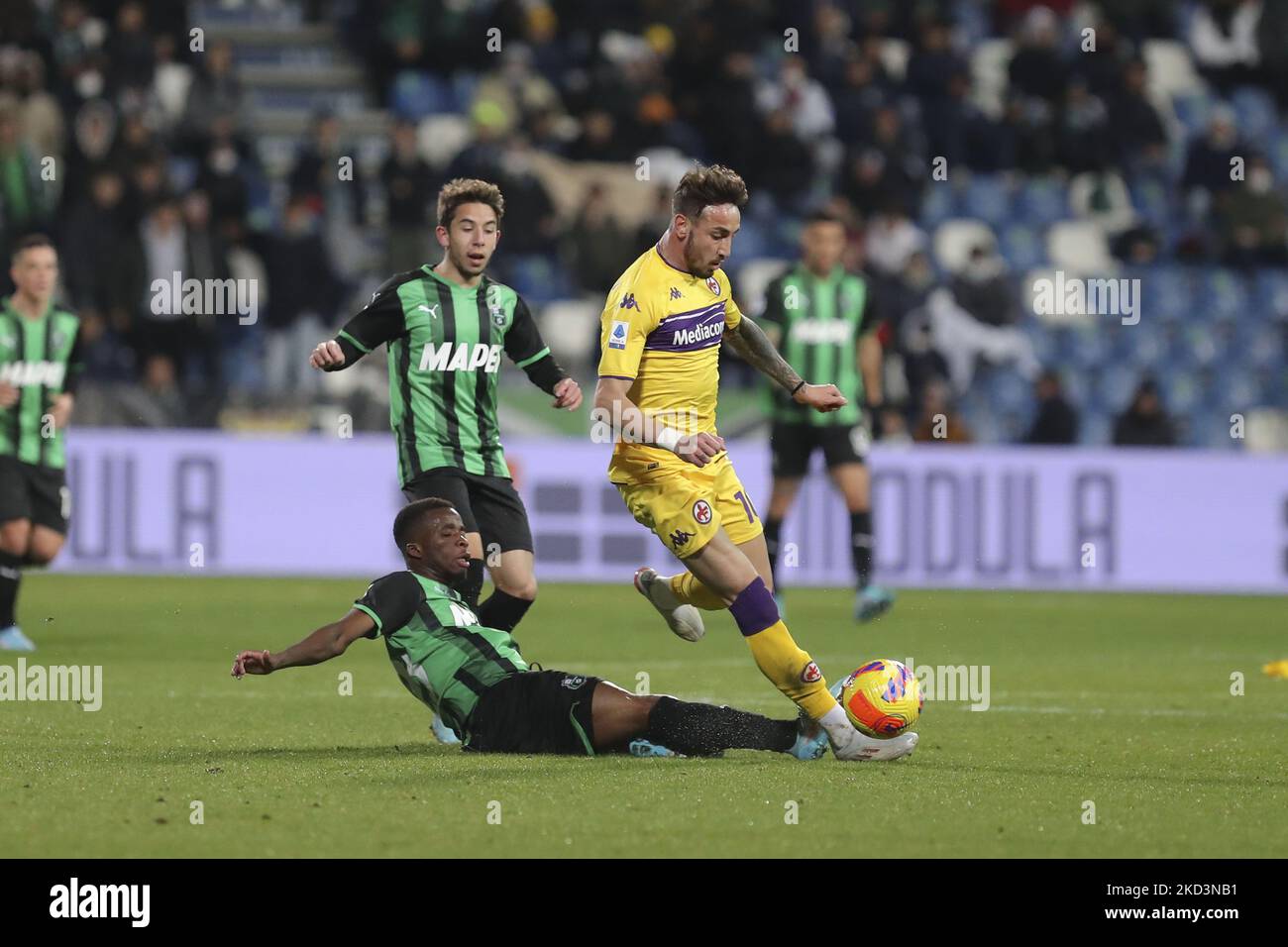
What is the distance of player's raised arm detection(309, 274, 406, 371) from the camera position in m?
7.96

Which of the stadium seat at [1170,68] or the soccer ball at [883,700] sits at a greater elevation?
the stadium seat at [1170,68]

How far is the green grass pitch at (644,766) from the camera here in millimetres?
5684

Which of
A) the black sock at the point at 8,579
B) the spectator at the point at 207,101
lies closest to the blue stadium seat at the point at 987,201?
the spectator at the point at 207,101

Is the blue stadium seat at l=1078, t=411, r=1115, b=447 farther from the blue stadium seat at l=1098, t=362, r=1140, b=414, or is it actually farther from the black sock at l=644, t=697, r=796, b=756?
the black sock at l=644, t=697, r=796, b=756

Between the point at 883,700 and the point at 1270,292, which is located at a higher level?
the point at 1270,292

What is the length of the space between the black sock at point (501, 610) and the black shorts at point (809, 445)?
4.90 metres

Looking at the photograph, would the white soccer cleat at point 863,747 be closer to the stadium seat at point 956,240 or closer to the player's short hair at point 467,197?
the player's short hair at point 467,197

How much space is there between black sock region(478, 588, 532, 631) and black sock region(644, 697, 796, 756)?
1.21m

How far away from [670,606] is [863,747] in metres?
1.29

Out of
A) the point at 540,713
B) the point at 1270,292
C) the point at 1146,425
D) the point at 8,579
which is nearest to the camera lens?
the point at 540,713

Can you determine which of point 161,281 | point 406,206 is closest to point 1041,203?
point 406,206

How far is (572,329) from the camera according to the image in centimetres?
1809

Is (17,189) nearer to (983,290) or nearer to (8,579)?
(8,579)

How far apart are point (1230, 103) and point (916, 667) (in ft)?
42.6
